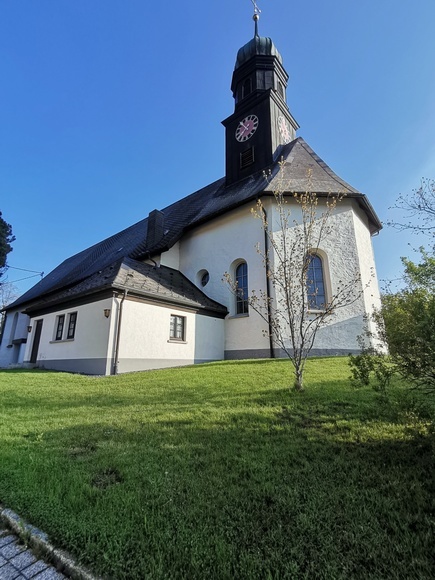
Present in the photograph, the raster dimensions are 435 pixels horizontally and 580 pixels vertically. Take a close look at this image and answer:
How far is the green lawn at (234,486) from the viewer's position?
5.88 ft

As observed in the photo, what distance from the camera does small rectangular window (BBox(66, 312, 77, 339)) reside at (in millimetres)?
12020

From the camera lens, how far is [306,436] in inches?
142

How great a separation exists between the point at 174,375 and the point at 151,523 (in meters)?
6.42

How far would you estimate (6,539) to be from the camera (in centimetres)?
215

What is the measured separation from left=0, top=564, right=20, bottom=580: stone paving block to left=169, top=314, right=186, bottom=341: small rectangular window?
10221 mm

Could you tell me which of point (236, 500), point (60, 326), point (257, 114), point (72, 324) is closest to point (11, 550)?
point (236, 500)

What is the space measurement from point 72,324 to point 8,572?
37.3ft

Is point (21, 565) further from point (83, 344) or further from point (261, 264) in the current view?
point (261, 264)

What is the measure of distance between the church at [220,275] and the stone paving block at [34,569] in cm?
747

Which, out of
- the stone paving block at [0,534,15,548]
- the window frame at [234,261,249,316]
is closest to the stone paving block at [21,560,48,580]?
the stone paving block at [0,534,15,548]

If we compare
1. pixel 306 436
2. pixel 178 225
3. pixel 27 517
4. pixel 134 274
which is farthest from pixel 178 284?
pixel 27 517

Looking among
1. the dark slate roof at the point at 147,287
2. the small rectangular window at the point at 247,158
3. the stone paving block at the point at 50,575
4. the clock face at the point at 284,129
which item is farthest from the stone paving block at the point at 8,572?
the clock face at the point at 284,129

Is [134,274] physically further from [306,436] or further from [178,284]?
[306,436]

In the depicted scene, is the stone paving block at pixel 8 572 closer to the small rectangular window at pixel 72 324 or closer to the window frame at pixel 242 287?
Answer: the small rectangular window at pixel 72 324
